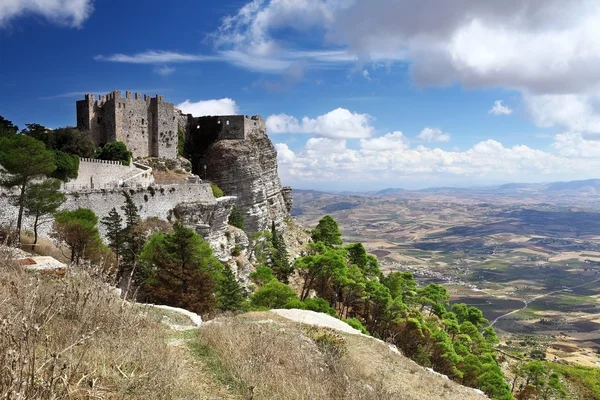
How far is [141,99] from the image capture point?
140 feet

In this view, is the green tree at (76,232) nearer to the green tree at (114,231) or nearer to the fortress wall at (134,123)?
the green tree at (114,231)

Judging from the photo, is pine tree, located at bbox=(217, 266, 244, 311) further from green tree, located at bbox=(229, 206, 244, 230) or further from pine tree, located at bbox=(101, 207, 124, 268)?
green tree, located at bbox=(229, 206, 244, 230)

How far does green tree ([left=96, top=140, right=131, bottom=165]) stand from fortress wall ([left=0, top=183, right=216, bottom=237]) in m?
6.23

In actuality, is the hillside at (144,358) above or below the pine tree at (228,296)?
above

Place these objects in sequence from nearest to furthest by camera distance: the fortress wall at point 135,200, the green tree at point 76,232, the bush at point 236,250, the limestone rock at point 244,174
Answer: the green tree at point 76,232 < the fortress wall at point 135,200 < the bush at point 236,250 < the limestone rock at point 244,174

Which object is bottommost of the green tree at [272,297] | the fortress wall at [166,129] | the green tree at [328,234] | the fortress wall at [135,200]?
the green tree at [272,297]

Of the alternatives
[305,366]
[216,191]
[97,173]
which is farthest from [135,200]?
[305,366]

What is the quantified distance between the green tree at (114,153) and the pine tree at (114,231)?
1136cm

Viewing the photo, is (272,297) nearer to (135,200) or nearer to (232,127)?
(135,200)

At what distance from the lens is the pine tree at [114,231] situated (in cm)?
2595

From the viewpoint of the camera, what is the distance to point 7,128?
110 ft

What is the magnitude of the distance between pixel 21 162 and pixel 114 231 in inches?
271

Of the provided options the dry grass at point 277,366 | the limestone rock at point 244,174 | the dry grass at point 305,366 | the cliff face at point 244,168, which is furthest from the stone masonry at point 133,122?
the dry grass at point 277,366

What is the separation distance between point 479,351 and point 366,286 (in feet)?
38.7
